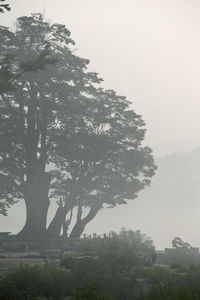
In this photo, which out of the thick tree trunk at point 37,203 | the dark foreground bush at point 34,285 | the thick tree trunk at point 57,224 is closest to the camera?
the dark foreground bush at point 34,285

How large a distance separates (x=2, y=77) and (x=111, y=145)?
2066 cm

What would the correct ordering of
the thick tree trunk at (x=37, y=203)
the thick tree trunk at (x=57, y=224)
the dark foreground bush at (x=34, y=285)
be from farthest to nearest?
the thick tree trunk at (x=57, y=224) < the thick tree trunk at (x=37, y=203) < the dark foreground bush at (x=34, y=285)

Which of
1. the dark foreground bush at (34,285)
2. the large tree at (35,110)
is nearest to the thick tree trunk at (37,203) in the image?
the large tree at (35,110)

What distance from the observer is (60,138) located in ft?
151

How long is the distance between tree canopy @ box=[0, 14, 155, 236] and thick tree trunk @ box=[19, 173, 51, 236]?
100mm

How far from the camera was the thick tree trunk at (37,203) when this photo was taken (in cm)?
4469

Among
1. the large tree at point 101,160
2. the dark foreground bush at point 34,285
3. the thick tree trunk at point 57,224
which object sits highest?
the large tree at point 101,160

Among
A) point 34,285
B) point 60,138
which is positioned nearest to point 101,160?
point 60,138

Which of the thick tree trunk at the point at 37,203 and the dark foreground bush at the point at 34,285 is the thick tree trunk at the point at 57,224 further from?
the dark foreground bush at the point at 34,285

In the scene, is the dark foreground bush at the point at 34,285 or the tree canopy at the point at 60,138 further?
the tree canopy at the point at 60,138

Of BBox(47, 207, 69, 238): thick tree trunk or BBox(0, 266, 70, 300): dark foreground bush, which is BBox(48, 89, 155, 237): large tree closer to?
Answer: BBox(47, 207, 69, 238): thick tree trunk

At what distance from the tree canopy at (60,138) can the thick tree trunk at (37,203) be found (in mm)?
100

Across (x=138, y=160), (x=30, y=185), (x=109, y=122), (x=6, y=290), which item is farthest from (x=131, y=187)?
(x=6, y=290)

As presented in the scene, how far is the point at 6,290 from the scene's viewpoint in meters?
14.0
